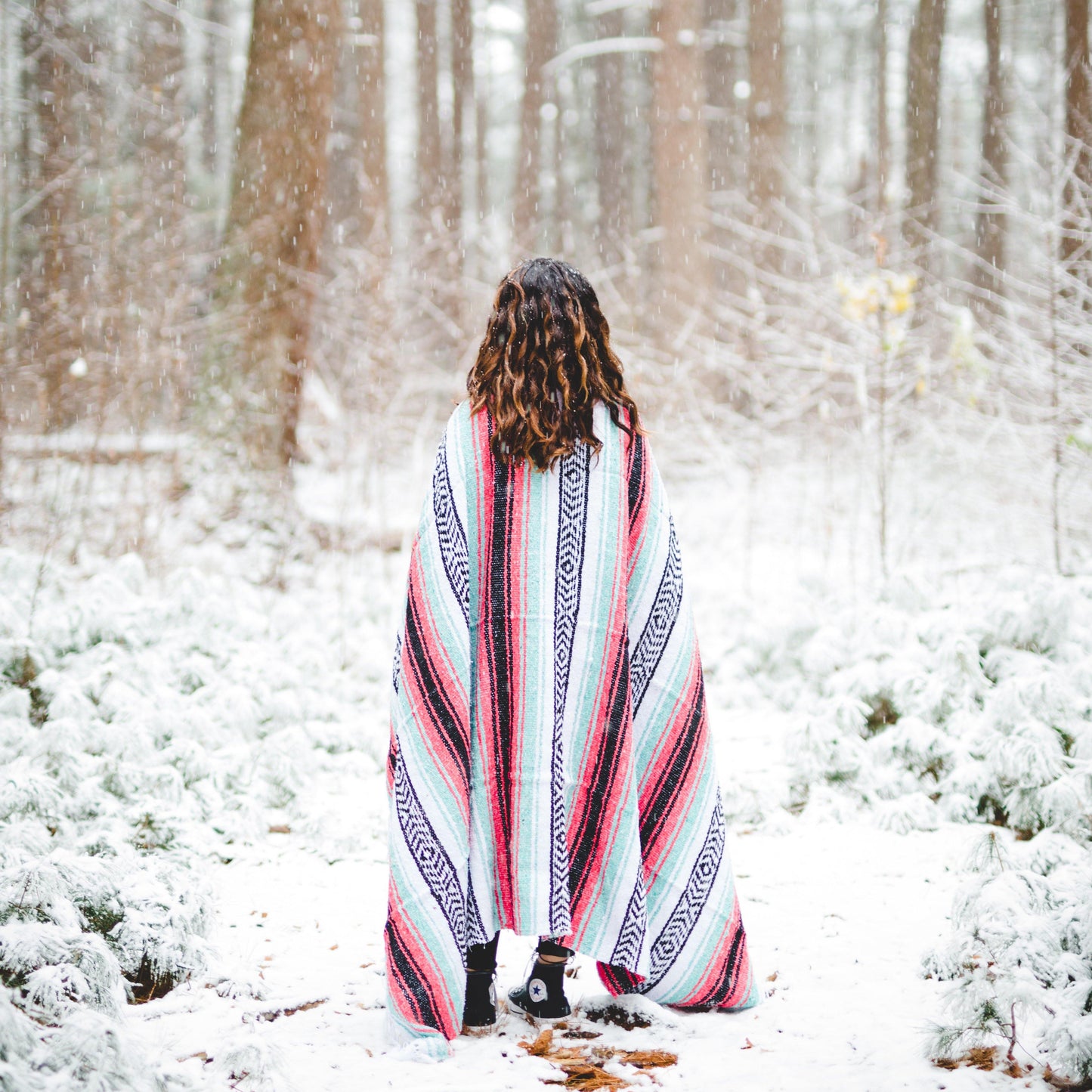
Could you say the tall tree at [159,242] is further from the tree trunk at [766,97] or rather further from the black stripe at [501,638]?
the tree trunk at [766,97]

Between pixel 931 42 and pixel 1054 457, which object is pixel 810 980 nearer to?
pixel 1054 457

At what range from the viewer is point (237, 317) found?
735 cm

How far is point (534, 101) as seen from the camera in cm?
1376

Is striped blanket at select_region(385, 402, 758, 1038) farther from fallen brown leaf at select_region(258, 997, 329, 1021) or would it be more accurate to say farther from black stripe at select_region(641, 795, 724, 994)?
fallen brown leaf at select_region(258, 997, 329, 1021)

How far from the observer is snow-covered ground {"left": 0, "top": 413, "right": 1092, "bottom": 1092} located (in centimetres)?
226

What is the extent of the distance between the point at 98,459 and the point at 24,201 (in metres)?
2.13

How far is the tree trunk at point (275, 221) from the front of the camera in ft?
24.1

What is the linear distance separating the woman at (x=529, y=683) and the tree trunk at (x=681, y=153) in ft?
29.7

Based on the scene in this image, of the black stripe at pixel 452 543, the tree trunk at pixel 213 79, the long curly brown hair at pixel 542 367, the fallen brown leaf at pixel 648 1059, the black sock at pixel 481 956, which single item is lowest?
the fallen brown leaf at pixel 648 1059

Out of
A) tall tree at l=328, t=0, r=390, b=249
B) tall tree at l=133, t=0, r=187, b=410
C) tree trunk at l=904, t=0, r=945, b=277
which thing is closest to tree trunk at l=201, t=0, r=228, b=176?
tall tree at l=328, t=0, r=390, b=249

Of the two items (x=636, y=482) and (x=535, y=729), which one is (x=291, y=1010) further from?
(x=636, y=482)

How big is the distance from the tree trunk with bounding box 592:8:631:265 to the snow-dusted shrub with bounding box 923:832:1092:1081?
494 inches

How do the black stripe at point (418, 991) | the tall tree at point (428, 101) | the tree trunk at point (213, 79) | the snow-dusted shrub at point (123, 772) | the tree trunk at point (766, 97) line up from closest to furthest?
the snow-dusted shrub at point (123, 772), the black stripe at point (418, 991), the tree trunk at point (766, 97), the tall tree at point (428, 101), the tree trunk at point (213, 79)

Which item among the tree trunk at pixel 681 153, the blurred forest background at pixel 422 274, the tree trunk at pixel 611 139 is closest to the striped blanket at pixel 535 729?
the blurred forest background at pixel 422 274
